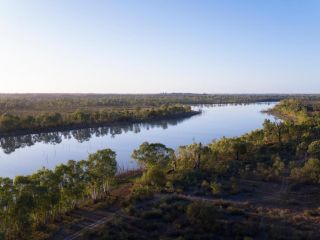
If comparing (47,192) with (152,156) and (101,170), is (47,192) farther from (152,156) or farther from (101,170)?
(152,156)

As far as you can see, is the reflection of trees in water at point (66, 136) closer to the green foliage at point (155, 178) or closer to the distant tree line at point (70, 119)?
the distant tree line at point (70, 119)

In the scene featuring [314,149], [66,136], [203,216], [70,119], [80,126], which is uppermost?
[314,149]

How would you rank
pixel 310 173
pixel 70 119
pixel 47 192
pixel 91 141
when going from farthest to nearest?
pixel 70 119 → pixel 91 141 → pixel 310 173 → pixel 47 192

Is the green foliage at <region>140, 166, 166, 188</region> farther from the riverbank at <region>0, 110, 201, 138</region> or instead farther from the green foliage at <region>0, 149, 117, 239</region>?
the riverbank at <region>0, 110, 201, 138</region>

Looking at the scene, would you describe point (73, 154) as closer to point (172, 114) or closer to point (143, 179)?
point (143, 179)

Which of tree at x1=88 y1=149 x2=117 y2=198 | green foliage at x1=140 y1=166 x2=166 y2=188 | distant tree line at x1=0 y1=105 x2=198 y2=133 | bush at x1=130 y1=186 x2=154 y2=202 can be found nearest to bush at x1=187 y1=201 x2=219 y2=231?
bush at x1=130 y1=186 x2=154 y2=202

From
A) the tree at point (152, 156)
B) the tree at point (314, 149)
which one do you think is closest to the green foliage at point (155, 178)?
the tree at point (152, 156)

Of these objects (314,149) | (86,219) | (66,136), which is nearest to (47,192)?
(86,219)
